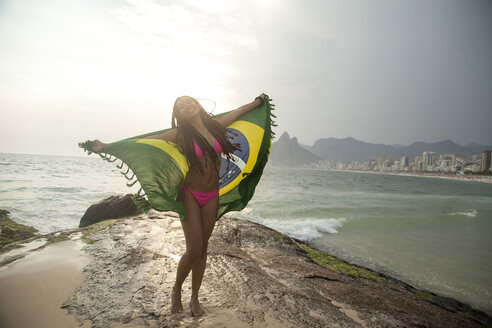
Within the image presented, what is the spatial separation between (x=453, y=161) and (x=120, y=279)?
8253 inches

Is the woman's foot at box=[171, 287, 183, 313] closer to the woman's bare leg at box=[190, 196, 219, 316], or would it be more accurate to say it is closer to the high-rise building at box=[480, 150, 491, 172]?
the woman's bare leg at box=[190, 196, 219, 316]

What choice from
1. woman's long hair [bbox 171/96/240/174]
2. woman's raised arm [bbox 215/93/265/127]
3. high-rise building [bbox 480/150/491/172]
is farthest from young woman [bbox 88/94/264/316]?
high-rise building [bbox 480/150/491/172]

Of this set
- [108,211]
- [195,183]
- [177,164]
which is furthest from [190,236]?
[108,211]

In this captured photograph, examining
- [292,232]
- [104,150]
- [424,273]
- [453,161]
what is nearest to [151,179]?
[104,150]

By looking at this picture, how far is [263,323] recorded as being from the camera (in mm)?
2535

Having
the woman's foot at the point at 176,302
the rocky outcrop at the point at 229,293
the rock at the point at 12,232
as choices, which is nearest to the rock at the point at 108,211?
the rock at the point at 12,232

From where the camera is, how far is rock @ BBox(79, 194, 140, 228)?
7.46 meters

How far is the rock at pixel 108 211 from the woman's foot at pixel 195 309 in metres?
5.72

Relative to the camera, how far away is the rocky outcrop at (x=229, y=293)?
2.58 metres

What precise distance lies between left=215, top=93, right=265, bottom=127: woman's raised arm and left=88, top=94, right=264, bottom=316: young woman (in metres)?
0.37

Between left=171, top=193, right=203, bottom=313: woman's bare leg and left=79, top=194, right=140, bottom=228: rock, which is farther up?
left=171, top=193, right=203, bottom=313: woman's bare leg

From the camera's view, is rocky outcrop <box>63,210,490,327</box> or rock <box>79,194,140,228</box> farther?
rock <box>79,194,140,228</box>

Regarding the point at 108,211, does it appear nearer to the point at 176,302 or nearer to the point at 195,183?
the point at 176,302

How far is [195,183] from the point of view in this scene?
2607mm
